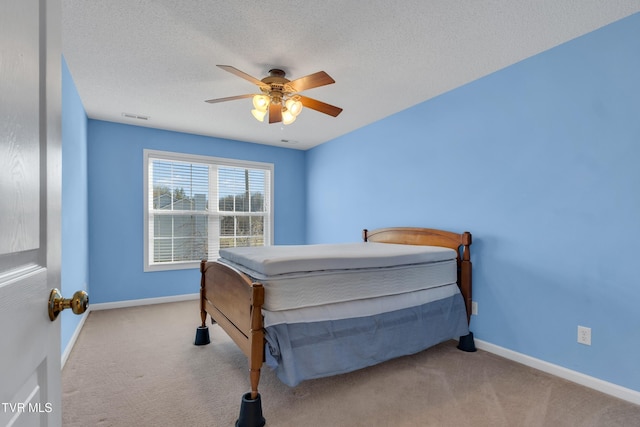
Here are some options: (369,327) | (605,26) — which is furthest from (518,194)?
(369,327)

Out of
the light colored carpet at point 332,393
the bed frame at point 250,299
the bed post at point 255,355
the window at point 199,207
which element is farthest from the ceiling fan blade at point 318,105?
the window at point 199,207

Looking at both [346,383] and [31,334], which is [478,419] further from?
[31,334]

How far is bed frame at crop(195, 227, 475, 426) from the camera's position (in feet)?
5.65

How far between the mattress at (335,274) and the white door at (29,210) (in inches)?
46.6

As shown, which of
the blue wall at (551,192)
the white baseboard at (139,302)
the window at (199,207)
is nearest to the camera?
the blue wall at (551,192)

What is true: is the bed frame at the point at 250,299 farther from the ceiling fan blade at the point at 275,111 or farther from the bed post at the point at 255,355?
the ceiling fan blade at the point at 275,111

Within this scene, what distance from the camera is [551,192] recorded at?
91.2 inches

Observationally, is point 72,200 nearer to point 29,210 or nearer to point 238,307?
point 238,307

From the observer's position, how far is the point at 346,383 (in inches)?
84.7

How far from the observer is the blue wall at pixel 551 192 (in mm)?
1992

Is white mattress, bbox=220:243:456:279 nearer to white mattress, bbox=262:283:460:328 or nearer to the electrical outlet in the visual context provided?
white mattress, bbox=262:283:460:328

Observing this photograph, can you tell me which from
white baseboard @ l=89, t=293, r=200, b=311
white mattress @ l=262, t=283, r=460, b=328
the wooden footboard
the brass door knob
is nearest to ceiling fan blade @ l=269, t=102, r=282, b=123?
the wooden footboard

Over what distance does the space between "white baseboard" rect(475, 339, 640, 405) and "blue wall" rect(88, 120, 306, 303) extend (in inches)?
148

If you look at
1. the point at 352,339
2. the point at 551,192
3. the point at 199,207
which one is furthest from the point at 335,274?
the point at 199,207
